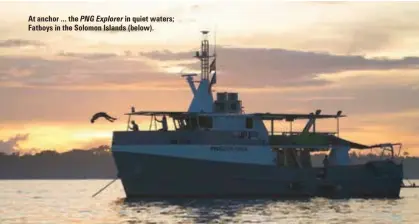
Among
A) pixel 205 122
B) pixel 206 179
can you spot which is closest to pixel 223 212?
pixel 206 179

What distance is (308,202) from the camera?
67.6 meters

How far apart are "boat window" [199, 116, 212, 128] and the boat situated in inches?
2.8

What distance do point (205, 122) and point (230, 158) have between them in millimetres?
3450

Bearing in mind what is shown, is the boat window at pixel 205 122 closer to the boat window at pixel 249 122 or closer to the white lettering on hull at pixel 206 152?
the white lettering on hull at pixel 206 152

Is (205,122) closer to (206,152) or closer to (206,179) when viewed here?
(206,152)

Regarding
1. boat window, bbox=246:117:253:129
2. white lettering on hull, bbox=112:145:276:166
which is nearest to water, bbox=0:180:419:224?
white lettering on hull, bbox=112:145:276:166

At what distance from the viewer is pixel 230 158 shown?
217 ft

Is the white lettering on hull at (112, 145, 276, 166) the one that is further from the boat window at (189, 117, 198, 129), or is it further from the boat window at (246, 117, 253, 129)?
the boat window at (189, 117, 198, 129)

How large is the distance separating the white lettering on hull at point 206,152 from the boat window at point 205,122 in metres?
2.31

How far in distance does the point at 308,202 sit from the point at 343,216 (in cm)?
1095

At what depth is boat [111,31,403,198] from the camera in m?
65.5

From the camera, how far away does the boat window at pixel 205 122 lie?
223 ft

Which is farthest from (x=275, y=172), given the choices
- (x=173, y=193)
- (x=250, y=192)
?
(x=173, y=193)

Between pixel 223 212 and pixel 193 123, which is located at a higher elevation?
pixel 193 123
